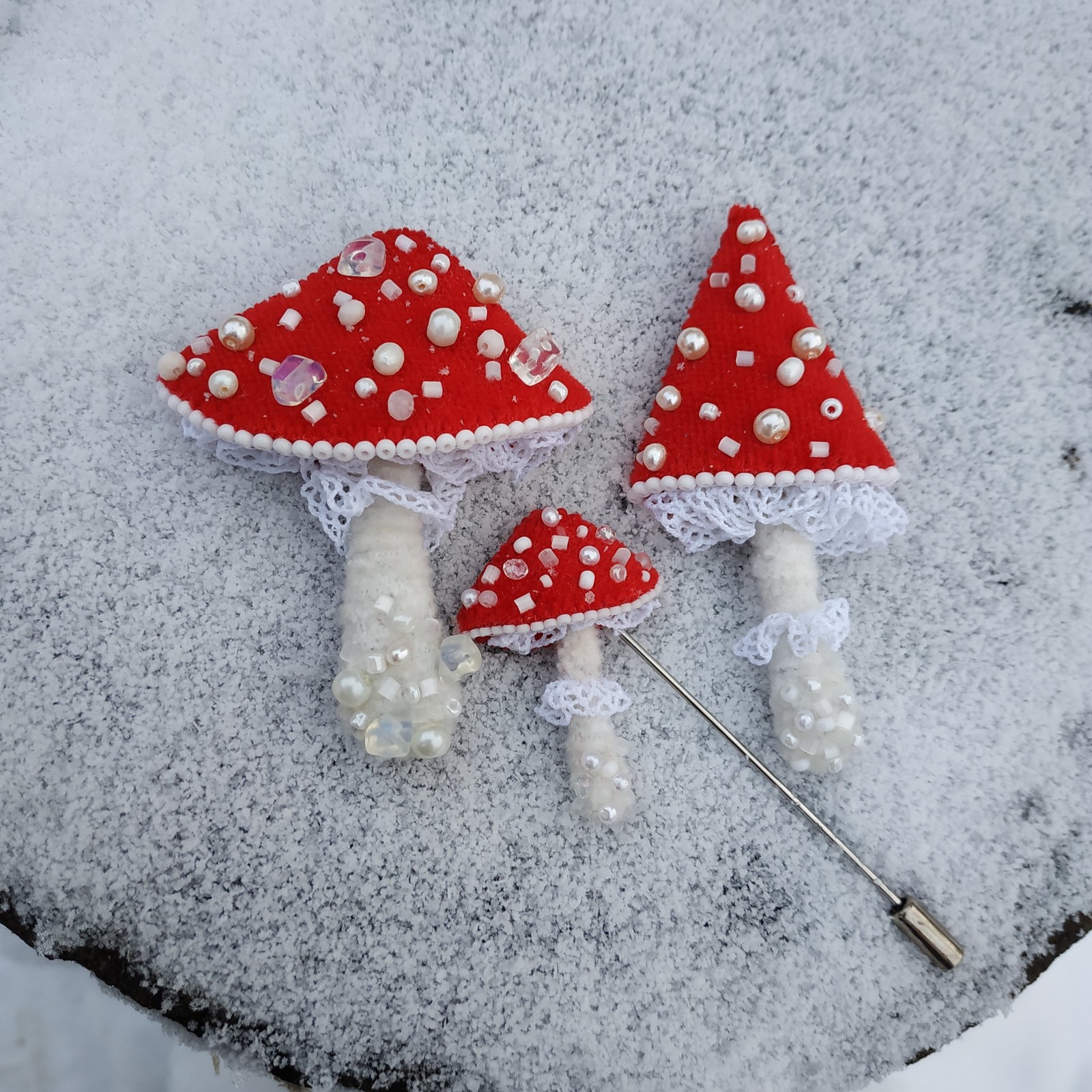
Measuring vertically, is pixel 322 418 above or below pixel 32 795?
above

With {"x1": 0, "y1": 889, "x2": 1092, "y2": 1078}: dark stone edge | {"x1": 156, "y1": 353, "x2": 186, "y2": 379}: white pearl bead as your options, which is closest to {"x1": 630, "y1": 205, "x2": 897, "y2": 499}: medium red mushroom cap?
{"x1": 156, "y1": 353, "x2": 186, "y2": 379}: white pearl bead

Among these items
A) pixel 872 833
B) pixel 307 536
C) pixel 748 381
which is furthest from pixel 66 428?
pixel 872 833

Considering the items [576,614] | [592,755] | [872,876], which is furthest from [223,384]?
[872,876]

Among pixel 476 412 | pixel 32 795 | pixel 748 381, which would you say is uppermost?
pixel 748 381

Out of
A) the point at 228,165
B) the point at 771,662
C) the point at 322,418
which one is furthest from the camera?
the point at 228,165

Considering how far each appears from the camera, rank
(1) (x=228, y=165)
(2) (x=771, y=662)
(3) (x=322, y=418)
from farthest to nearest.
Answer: (1) (x=228, y=165) < (2) (x=771, y=662) < (3) (x=322, y=418)

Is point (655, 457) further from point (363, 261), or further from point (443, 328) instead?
point (363, 261)

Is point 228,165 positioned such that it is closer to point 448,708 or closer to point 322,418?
point 322,418
